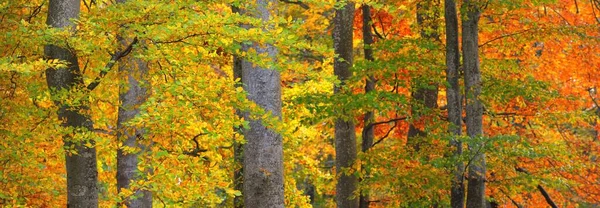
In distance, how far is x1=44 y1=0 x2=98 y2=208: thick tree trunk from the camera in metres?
9.37

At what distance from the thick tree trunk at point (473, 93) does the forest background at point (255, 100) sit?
25 mm

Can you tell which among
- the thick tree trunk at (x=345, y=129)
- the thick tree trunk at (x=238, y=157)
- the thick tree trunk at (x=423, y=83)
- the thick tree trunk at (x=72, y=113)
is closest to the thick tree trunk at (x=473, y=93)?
the thick tree trunk at (x=423, y=83)

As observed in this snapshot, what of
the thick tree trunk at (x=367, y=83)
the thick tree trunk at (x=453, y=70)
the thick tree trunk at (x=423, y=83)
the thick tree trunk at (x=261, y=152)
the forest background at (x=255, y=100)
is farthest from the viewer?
the thick tree trunk at (x=367, y=83)

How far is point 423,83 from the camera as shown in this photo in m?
14.4

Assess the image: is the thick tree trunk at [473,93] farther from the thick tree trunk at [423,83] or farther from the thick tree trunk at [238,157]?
the thick tree trunk at [238,157]

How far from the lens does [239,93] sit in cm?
887

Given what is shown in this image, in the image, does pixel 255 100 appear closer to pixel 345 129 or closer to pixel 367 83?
pixel 345 129

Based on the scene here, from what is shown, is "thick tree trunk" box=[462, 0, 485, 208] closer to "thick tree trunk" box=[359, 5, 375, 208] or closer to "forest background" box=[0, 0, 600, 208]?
"forest background" box=[0, 0, 600, 208]

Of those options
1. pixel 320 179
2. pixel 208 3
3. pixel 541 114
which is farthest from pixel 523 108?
pixel 208 3

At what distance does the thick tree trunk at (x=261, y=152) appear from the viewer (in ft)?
34.6

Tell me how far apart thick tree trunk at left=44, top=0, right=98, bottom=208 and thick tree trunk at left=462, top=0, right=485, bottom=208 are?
686 cm

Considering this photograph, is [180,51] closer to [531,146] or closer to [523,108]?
[531,146]

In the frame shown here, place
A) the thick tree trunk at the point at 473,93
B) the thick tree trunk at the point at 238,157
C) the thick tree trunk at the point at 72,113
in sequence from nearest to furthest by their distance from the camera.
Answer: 1. the thick tree trunk at the point at 72,113
2. the thick tree trunk at the point at 473,93
3. the thick tree trunk at the point at 238,157

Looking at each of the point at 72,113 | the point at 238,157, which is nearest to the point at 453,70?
the point at 238,157
